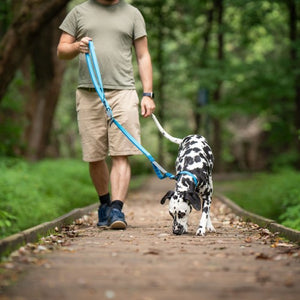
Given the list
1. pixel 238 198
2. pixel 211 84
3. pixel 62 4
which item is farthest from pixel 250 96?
pixel 62 4

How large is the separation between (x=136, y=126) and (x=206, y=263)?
267 centimetres

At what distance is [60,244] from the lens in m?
5.36

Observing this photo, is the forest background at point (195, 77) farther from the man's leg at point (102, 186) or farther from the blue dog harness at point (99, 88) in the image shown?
the blue dog harness at point (99, 88)

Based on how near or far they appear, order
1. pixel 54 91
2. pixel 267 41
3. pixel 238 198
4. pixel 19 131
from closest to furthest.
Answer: pixel 238 198
pixel 19 131
pixel 54 91
pixel 267 41

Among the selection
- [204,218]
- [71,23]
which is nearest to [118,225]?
[204,218]

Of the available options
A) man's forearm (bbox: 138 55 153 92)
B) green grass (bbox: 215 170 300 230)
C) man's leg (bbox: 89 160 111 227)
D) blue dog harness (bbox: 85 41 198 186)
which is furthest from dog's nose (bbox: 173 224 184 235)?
green grass (bbox: 215 170 300 230)

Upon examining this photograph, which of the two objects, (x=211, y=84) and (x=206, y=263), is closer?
(x=206, y=263)

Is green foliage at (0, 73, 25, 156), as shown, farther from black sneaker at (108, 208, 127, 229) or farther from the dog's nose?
the dog's nose

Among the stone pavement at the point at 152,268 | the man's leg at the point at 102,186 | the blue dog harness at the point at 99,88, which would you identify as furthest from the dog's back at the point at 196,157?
the man's leg at the point at 102,186

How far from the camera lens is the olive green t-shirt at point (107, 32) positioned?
21.7 ft

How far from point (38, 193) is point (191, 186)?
4.81m

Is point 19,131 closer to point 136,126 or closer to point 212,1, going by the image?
point 136,126

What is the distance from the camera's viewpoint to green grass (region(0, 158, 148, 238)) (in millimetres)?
9008

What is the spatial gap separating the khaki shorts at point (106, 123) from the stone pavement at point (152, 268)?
39.8 inches
